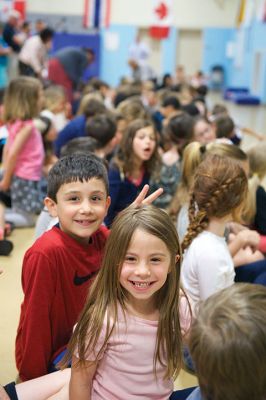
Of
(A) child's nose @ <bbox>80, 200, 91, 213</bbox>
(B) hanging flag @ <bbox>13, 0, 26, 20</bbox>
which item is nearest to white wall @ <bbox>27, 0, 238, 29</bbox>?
(B) hanging flag @ <bbox>13, 0, 26, 20</bbox>

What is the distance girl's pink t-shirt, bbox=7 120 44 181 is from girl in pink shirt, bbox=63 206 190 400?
2906 millimetres

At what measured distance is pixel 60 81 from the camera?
936cm

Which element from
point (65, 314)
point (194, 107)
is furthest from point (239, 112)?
point (65, 314)

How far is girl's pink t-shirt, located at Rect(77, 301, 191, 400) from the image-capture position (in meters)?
1.68

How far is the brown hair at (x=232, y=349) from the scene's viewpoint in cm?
117

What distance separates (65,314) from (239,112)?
11.6 m

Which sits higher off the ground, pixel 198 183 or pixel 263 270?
pixel 198 183

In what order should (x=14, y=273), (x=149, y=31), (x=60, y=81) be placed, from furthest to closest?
(x=149, y=31)
(x=60, y=81)
(x=14, y=273)

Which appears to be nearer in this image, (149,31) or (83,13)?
(83,13)

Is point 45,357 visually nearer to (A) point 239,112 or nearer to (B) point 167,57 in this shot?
(A) point 239,112

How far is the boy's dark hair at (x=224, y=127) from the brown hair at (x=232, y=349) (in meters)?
4.04

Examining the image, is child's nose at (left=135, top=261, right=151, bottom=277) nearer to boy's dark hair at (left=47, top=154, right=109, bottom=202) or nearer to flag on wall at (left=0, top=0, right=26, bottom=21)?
boy's dark hair at (left=47, top=154, right=109, bottom=202)

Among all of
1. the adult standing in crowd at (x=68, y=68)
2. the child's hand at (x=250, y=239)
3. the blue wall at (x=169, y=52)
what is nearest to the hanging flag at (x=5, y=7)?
the blue wall at (x=169, y=52)

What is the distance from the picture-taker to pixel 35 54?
29.9ft
